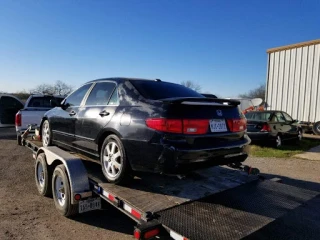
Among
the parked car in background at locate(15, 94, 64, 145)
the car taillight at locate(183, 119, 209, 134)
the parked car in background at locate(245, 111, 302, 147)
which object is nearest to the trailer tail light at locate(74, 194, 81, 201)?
the car taillight at locate(183, 119, 209, 134)

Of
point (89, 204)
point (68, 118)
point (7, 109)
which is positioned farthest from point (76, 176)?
point (7, 109)

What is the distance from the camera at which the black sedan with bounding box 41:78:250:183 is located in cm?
301

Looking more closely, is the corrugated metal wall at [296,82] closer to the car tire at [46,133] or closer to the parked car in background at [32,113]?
the parked car in background at [32,113]

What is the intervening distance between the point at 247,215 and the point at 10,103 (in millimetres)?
10970

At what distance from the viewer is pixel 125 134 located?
3.37 metres

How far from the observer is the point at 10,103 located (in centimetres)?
1107

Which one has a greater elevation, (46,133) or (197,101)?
(197,101)

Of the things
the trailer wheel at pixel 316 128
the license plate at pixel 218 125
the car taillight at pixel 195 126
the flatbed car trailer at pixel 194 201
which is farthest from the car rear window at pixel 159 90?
the trailer wheel at pixel 316 128

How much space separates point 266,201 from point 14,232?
3221mm

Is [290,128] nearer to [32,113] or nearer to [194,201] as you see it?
[194,201]

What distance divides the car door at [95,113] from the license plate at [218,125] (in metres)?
1.35

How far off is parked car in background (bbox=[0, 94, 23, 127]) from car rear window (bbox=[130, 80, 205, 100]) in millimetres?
8959

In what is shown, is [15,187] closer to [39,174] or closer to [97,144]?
[39,174]

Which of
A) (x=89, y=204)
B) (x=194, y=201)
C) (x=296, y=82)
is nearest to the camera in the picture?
(x=194, y=201)
